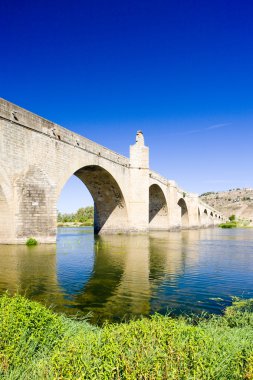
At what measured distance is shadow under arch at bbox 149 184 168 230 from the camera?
170 ft

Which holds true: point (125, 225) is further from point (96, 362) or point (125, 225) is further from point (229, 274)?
point (96, 362)

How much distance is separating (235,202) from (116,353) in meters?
148

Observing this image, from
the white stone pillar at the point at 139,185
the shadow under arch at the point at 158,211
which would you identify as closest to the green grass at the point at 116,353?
the white stone pillar at the point at 139,185

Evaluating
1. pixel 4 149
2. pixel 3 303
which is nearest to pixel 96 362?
pixel 3 303

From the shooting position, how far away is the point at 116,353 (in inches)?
138

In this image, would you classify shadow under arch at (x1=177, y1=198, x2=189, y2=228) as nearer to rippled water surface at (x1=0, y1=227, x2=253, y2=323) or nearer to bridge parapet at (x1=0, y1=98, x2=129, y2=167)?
bridge parapet at (x1=0, y1=98, x2=129, y2=167)

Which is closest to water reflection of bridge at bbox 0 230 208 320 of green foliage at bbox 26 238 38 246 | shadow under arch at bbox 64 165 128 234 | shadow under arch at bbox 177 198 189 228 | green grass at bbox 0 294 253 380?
green foliage at bbox 26 238 38 246

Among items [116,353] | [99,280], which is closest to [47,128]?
[99,280]

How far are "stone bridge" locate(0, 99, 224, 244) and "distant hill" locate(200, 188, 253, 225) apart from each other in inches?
3668

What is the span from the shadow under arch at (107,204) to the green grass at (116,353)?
3115 cm

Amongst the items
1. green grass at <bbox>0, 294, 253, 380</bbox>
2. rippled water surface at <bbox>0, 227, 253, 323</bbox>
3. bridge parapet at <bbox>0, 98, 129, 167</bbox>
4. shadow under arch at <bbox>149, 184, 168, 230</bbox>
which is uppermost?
bridge parapet at <bbox>0, 98, 129, 167</bbox>

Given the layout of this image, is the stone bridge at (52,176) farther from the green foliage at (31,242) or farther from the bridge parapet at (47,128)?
the green foliage at (31,242)

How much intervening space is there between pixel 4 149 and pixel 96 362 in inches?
695

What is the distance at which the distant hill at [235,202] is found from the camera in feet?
427
